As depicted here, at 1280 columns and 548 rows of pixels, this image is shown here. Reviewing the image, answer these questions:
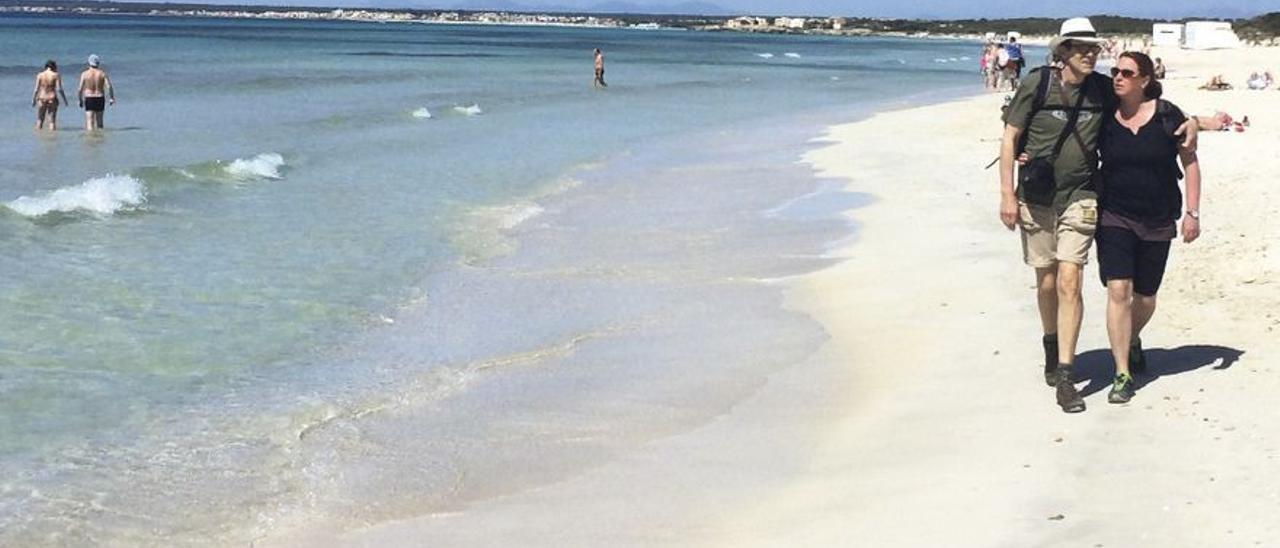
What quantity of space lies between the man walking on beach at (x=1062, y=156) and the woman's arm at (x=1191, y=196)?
0.44 m

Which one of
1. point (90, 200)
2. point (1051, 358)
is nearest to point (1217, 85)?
point (90, 200)

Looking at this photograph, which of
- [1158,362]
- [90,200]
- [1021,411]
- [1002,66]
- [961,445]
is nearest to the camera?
[961,445]

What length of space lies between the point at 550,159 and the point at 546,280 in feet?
32.8

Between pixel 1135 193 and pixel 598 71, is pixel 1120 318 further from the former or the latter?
pixel 598 71

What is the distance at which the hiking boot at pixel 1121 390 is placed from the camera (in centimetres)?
674

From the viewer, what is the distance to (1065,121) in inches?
258

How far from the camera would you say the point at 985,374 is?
300 inches

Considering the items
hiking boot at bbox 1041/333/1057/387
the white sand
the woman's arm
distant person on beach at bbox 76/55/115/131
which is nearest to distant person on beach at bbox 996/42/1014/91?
distant person on beach at bbox 76/55/115/131

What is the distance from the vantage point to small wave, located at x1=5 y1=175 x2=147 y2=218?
14.2 metres

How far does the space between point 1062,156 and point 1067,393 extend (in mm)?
1063

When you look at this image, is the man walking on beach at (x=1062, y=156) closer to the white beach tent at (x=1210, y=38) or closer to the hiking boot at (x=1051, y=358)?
the hiking boot at (x=1051, y=358)

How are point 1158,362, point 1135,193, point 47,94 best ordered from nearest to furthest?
point 1135,193, point 1158,362, point 47,94

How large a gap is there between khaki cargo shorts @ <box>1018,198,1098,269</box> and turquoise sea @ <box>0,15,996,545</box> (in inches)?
65.5

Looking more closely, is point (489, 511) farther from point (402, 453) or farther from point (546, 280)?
point (546, 280)
